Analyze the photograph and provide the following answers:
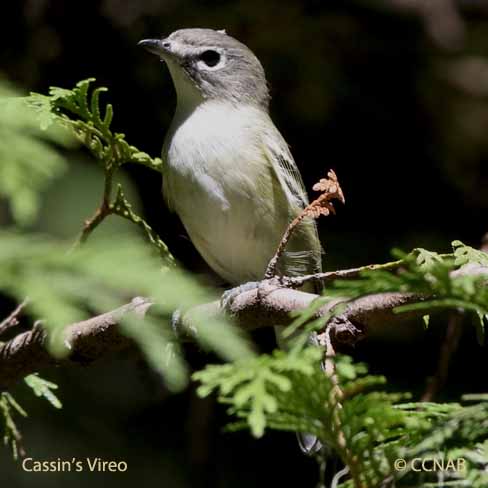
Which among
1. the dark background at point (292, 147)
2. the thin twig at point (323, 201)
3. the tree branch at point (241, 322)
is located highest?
the thin twig at point (323, 201)

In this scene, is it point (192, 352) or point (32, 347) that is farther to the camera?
point (192, 352)

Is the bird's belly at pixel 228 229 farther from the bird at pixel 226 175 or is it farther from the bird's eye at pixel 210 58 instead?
the bird's eye at pixel 210 58

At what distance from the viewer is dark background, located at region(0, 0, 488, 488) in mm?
4391

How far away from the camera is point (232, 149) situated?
371cm

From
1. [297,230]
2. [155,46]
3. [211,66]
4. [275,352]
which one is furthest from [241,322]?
[211,66]

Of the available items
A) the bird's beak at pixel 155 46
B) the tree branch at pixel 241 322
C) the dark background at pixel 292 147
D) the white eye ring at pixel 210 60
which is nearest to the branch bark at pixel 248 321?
the tree branch at pixel 241 322

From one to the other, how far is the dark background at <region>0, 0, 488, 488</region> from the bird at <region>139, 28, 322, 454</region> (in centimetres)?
42

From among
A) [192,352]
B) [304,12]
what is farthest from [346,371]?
[304,12]

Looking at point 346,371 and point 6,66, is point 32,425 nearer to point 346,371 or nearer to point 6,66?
point 6,66

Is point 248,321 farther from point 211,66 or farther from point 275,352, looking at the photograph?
point 211,66

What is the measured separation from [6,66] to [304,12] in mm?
1701

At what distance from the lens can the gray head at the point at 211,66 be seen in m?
4.00

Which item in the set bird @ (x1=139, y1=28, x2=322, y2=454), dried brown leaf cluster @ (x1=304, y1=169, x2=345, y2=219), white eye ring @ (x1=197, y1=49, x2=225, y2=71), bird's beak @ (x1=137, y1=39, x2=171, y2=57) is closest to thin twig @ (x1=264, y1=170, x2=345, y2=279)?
dried brown leaf cluster @ (x1=304, y1=169, x2=345, y2=219)

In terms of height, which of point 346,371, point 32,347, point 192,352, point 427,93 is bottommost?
point 192,352
